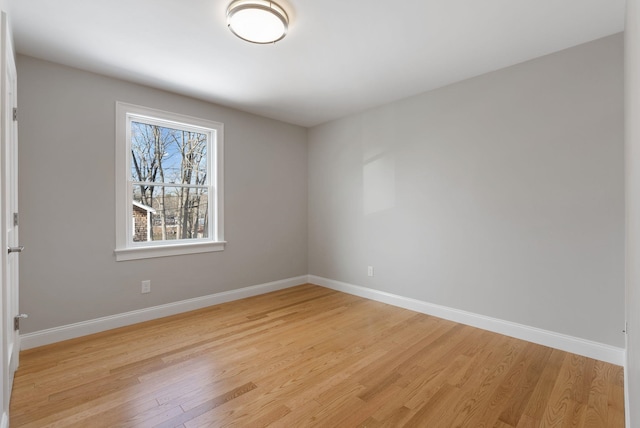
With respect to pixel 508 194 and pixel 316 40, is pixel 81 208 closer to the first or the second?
pixel 316 40

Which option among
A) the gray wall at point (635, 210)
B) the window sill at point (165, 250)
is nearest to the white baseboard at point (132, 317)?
the window sill at point (165, 250)

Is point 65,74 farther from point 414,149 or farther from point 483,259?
point 483,259

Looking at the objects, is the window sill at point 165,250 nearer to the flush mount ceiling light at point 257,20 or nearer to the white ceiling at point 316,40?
the white ceiling at point 316,40

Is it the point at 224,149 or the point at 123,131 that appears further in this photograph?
the point at 224,149

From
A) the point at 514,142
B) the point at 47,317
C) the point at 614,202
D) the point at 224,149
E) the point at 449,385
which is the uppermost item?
the point at 224,149

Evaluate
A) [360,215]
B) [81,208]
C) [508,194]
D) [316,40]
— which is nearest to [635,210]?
[508,194]

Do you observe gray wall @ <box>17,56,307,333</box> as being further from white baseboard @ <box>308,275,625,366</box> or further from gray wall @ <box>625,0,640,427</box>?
gray wall @ <box>625,0,640,427</box>

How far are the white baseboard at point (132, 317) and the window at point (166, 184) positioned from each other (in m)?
0.58

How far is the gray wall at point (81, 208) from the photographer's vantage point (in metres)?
2.51

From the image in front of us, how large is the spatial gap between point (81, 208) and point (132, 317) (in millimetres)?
1175

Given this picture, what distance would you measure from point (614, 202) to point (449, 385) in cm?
184

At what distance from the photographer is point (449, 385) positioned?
1.97 m

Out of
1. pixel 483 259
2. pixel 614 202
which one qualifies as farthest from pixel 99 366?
pixel 614 202

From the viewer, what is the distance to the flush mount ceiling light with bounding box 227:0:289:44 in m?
1.89
